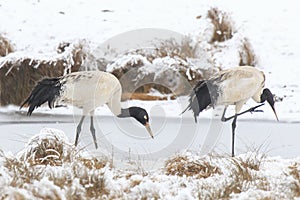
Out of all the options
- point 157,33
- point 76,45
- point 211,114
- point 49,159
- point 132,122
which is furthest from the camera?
point 157,33

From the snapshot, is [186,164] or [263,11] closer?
[186,164]

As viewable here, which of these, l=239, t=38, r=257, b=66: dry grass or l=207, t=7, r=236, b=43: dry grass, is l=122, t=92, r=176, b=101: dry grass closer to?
l=239, t=38, r=257, b=66: dry grass

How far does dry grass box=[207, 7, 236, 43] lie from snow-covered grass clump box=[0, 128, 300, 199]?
7.60m

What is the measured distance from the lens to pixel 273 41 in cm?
1398

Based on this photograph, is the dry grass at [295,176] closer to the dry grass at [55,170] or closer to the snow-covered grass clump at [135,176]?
the snow-covered grass clump at [135,176]

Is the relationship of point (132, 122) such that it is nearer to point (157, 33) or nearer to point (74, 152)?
point (74, 152)

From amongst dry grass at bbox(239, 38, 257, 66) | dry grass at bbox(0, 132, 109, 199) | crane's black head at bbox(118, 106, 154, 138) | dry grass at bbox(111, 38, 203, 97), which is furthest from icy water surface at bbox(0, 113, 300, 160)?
dry grass at bbox(239, 38, 257, 66)

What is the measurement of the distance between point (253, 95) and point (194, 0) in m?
8.48

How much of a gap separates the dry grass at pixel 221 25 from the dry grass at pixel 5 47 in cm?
393

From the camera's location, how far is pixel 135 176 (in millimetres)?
5914

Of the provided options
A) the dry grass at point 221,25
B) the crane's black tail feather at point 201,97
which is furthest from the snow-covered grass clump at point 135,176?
the dry grass at point 221,25

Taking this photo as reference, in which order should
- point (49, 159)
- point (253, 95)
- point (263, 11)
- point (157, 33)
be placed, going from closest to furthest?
point (49, 159)
point (253, 95)
point (157, 33)
point (263, 11)

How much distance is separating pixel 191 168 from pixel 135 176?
0.69 metres

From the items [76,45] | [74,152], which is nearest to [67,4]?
[76,45]
